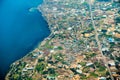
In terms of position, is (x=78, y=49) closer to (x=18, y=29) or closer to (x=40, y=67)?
(x=40, y=67)

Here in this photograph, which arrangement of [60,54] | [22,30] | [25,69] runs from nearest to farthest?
[25,69] < [60,54] < [22,30]

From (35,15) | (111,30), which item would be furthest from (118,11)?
(35,15)

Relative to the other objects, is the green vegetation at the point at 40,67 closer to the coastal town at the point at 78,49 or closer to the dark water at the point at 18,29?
the coastal town at the point at 78,49

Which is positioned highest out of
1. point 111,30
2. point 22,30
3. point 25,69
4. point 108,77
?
point 22,30

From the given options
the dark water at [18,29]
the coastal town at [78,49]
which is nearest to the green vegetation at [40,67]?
the coastal town at [78,49]

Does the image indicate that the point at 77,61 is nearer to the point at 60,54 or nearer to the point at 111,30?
the point at 60,54

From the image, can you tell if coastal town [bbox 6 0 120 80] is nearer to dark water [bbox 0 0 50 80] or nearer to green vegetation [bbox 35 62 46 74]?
green vegetation [bbox 35 62 46 74]

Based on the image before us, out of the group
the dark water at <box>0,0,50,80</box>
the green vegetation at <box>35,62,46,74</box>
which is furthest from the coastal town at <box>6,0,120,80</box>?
the dark water at <box>0,0,50,80</box>
